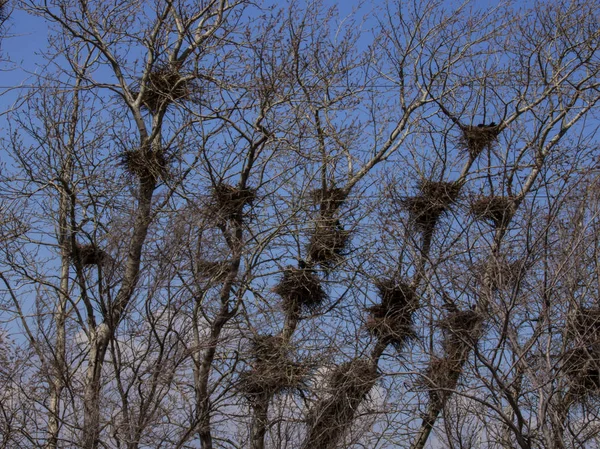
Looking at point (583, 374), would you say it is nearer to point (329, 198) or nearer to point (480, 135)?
point (480, 135)

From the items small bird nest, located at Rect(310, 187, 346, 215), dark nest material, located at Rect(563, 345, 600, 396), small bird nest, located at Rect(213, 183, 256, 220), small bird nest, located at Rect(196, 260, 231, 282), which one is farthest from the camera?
small bird nest, located at Rect(310, 187, 346, 215)

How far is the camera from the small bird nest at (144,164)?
390 inches

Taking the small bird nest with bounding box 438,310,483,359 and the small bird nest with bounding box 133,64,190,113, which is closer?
the small bird nest with bounding box 438,310,483,359

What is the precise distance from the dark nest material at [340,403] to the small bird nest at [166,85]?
3.76 meters

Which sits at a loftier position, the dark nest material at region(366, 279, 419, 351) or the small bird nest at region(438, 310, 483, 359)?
the dark nest material at region(366, 279, 419, 351)

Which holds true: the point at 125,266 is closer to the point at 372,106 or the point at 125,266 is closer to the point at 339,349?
the point at 339,349

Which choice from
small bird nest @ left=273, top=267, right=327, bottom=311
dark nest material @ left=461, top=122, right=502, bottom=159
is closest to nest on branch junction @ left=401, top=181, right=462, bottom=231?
dark nest material @ left=461, top=122, right=502, bottom=159

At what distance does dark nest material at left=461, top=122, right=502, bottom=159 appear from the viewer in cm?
1092

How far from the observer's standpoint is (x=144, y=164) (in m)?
9.90

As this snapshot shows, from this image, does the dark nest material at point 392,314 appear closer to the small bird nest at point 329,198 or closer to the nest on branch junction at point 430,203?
the nest on branch junction at point 430,203

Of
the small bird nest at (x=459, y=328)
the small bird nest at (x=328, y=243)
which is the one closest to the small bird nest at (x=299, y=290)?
the small bird nest at (x=328, y=243)

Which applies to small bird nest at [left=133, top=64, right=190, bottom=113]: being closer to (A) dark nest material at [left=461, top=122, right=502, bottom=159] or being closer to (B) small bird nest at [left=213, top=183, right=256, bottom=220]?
(B) small bird nest at [left=213, top=183, right=256, bottom=220]

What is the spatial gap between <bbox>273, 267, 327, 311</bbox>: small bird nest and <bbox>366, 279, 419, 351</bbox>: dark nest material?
0.68 meters

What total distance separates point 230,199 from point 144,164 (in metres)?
1.09
